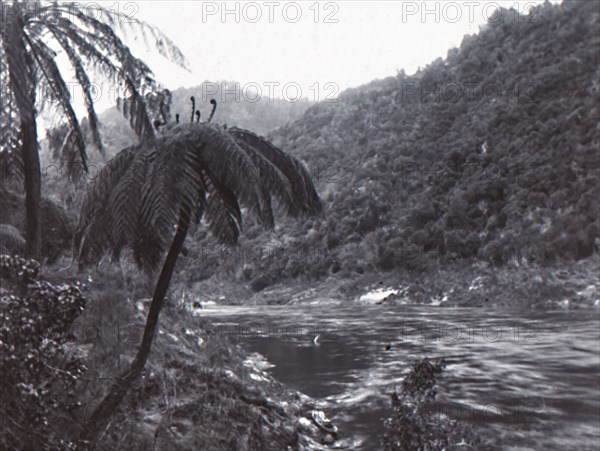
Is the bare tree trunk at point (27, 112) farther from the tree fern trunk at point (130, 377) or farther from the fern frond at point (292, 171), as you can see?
the fern frond at point (292, 171)

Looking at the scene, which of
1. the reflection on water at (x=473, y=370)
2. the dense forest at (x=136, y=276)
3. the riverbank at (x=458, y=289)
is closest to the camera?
the dense forest at (x=136, y=276)

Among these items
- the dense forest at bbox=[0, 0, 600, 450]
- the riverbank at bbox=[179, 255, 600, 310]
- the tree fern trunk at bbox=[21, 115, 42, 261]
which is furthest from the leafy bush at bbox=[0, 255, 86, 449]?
the riverbank at bbox=[179, 255, 600, 310]

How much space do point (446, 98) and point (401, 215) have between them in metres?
28.0

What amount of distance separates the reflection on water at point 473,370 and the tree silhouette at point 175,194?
547 cm

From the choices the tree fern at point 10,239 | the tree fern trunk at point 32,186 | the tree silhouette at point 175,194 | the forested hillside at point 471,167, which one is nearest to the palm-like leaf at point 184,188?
the tree silhouette at point 175,194

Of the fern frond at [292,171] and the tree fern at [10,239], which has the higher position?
the fern frond at [292,171]

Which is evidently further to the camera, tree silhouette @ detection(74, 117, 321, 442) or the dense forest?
tree silhouette @ detection(74, 117, 321, 442)

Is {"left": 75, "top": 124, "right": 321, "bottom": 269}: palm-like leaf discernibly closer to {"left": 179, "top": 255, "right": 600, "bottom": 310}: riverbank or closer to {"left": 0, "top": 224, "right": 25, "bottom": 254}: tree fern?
{"left": 0, "top": 224, "right": 25, "bottom": 254}: tree fern

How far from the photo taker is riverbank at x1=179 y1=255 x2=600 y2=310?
139 ft

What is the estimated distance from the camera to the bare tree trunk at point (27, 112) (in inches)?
259

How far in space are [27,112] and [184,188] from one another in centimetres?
222

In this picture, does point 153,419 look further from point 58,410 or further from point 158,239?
point 158,239

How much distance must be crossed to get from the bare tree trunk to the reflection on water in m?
6.92

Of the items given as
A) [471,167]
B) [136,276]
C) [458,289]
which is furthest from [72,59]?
[471,167]
